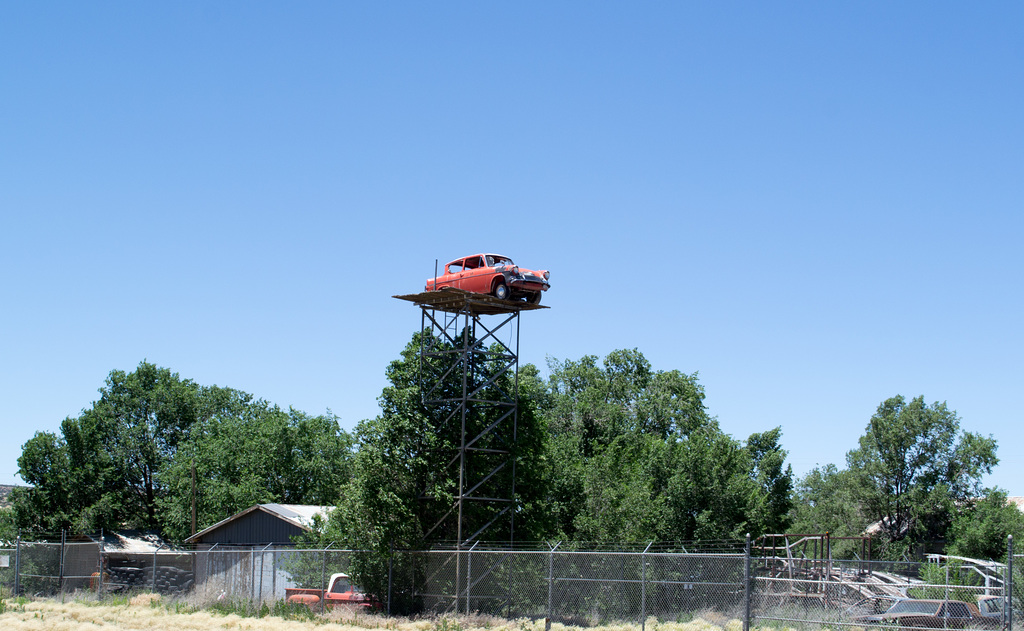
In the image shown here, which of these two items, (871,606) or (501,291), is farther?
(501,291)

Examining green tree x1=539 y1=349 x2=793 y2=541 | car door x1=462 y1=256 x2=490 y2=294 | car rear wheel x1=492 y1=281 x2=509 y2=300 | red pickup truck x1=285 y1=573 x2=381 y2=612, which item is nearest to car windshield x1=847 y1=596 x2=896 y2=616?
green tree x1=539 y1=349 x2=793 y2=541

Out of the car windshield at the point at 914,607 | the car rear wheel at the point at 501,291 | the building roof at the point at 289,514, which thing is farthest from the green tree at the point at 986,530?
the car rear wheel at the point at 501,291

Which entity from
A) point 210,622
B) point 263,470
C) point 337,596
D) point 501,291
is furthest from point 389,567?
point 263,470

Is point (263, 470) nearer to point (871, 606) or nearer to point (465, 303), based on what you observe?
point (465, 303)

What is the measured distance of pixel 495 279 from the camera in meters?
30.9

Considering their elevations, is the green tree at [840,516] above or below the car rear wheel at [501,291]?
below

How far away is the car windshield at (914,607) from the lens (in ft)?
84.4

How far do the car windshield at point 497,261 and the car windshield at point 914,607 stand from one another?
14434mm

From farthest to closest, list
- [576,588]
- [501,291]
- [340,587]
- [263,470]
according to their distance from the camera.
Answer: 1. [263,470]
2. [340,587]
3. [501,291]
4. [576,588]

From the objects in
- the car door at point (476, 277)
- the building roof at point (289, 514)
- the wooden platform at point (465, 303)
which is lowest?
the building roof at point (289, 514)

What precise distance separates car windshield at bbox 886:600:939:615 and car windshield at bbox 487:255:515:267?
1443 centimetres

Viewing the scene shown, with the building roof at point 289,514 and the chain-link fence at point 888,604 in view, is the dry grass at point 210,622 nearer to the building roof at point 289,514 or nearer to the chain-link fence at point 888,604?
the chain-link fence at point 888,604

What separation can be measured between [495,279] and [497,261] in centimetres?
85

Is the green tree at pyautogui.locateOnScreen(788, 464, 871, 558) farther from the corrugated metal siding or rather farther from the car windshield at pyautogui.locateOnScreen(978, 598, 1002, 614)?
the car windshield at pyautogui.locateOnScreen(978, 598, 1002, 614)
